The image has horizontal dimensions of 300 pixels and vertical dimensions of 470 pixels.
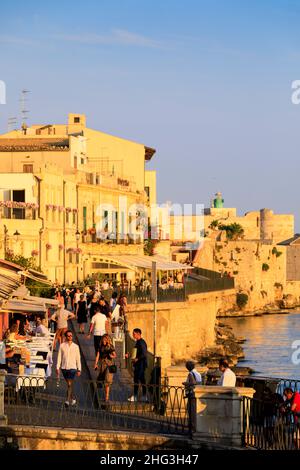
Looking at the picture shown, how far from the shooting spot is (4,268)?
33.5m

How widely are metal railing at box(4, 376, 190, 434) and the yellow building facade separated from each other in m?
32.7

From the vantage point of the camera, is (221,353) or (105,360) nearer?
(105,360)

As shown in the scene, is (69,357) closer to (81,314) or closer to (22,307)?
(22,307)

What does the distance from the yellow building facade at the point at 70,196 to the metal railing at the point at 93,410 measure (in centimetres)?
3265

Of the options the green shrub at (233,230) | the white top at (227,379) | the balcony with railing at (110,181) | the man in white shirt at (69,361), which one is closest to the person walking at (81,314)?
the man in white shirt at (69,361)

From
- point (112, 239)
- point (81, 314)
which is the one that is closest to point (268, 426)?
point (81, 314)

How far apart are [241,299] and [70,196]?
45049 mm

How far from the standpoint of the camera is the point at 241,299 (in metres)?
109

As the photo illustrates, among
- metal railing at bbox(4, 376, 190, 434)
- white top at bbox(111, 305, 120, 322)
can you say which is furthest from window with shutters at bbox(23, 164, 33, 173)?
metal railing at bbox(4, 376, 190, 434)

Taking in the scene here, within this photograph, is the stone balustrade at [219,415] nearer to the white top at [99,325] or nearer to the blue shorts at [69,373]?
the blue shorts at [69,373]

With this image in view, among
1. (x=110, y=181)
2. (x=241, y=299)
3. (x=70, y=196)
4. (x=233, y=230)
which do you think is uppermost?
(x=233, y=230)

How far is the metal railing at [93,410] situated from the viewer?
18281 millimetres

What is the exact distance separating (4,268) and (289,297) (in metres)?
87.7

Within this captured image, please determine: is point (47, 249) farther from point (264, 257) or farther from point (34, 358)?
point (264, 257)
